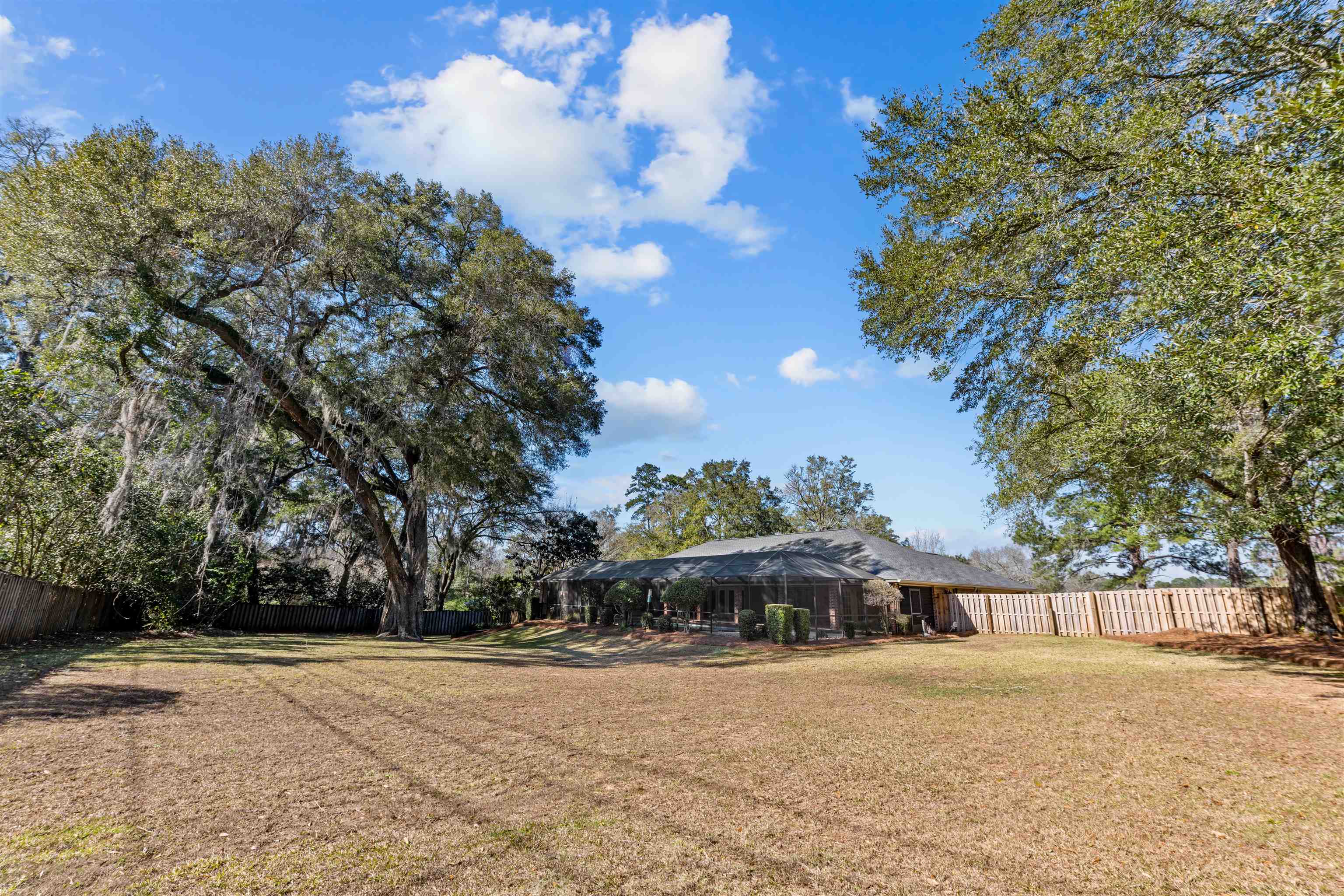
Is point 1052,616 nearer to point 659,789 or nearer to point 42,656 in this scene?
point 659,789

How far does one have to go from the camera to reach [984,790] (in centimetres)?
448

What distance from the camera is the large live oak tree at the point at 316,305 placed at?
12555 mm

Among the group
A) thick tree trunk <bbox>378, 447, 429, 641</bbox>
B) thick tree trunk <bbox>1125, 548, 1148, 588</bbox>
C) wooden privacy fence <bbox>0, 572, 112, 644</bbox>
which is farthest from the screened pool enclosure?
wooden privacy fence <bbox>0, 572, 112, 644</bbox>

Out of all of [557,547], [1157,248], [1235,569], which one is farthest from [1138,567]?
[557,547]

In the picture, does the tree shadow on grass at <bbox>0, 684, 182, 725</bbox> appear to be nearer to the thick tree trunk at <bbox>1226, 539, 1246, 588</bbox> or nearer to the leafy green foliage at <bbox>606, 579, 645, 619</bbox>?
the leafy green foliage at <bbox>606, 579, 645, 619</bbox>

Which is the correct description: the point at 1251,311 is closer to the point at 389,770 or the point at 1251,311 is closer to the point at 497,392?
the point at 389,770

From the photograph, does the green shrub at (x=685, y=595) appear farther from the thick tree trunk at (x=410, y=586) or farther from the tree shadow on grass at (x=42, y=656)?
the tree shadow on grass at (x=42, y=656)

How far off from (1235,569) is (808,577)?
1835 cm

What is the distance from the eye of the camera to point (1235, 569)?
2450cm

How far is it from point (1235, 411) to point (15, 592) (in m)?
21.1

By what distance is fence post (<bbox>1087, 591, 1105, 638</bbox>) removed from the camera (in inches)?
731

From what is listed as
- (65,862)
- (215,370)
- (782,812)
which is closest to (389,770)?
(65,862)

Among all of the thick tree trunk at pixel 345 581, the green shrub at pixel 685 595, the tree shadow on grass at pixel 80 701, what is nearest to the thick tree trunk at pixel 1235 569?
the green shrub at pixel 685 595

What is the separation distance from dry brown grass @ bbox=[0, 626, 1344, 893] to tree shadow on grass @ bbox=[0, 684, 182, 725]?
5cm
